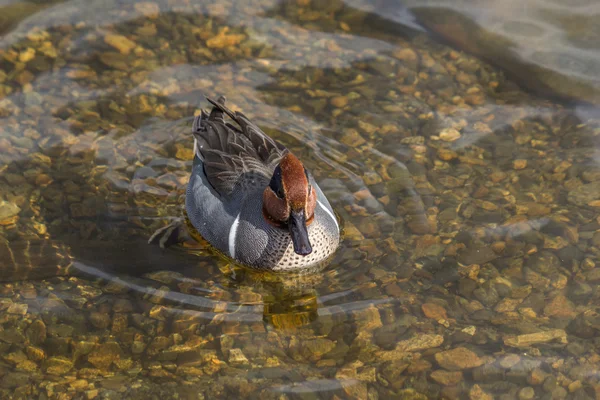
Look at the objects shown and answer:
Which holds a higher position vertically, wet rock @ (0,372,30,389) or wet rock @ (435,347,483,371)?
wet rock @ (435,347,483,371)

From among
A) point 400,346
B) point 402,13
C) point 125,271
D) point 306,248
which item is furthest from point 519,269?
point 402,13

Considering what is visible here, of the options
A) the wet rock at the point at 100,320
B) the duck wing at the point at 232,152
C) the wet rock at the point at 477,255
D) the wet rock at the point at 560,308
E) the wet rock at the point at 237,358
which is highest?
the duck wing at the point at 232,152

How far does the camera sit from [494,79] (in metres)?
9.49

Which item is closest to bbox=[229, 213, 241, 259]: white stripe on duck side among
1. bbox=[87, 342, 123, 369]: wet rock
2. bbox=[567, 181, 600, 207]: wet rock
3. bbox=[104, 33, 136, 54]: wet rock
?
bbox=[87, 342, 123, 369]: wet rock

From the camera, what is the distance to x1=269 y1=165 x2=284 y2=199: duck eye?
6636mm

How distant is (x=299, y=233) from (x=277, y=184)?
493 mm

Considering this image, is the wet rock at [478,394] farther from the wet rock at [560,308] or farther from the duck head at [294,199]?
the duck head at [294,199]

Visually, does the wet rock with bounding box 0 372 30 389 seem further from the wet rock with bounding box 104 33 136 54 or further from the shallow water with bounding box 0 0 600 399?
the wet rock with bounding box 104 33 136 54

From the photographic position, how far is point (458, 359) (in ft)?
20.3

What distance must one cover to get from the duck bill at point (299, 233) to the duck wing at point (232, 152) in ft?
2.68

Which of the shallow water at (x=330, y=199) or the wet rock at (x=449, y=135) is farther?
the wet rock at (x=449, y=135)

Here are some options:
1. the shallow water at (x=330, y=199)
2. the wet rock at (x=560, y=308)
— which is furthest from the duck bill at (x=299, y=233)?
the wet rock at (x=560, y=308)

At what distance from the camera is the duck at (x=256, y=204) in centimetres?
665

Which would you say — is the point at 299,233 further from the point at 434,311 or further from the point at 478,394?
the point at 478,394
